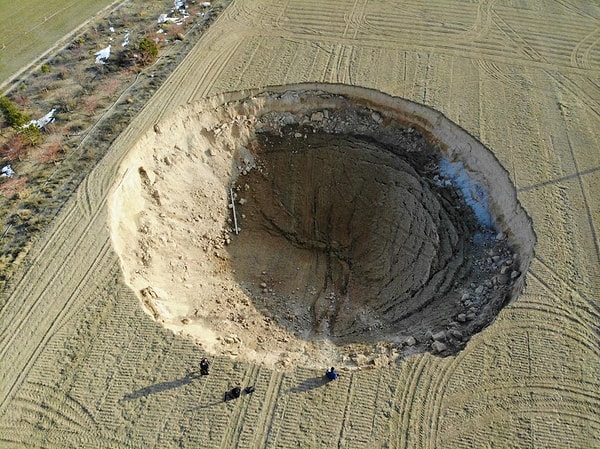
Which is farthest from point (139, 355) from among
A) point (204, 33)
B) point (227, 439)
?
point (204, 33)

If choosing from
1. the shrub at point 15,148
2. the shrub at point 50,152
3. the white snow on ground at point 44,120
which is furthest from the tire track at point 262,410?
the white snow on ground at point 44,120

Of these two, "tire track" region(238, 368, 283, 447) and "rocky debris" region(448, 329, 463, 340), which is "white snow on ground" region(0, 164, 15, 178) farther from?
"rocky debris" region(448, 329, 463, 340)

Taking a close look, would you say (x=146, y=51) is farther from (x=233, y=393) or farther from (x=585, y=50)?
(x=585, y=50)

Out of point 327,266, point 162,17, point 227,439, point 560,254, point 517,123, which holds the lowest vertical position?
point 327,266

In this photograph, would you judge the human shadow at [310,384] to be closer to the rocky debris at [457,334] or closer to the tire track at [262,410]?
the tire track at [262,410]

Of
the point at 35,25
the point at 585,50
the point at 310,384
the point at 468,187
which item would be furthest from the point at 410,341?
the point at 35,25

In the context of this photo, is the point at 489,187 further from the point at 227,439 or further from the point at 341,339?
the point at 227,439
